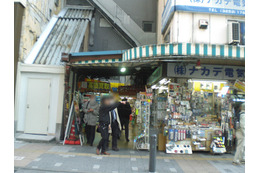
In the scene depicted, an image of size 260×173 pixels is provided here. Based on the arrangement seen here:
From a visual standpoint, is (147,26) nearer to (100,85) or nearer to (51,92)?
(100,85)

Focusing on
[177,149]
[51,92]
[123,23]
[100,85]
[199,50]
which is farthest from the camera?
Result: [123,23]

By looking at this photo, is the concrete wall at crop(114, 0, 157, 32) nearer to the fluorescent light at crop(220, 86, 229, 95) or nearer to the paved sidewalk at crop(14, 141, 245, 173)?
the fluorescent light at crop(220, 86, 229, 95)

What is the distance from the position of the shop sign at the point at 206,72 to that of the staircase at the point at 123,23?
24.1 feet

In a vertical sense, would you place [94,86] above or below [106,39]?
below

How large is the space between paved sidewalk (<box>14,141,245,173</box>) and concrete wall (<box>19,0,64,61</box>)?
4.38 metres

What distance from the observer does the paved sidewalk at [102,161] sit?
5.62m

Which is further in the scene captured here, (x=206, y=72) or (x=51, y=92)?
(x=51, y=92)

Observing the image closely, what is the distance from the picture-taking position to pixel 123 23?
50.2 ft

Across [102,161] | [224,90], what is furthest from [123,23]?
[102,161]

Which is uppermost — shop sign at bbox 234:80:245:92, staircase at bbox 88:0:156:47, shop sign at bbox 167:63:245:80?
staircase at bbox 88:0:156:47

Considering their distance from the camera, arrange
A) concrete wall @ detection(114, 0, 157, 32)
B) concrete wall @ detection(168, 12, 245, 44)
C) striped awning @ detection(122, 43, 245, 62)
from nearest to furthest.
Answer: striped awning @ detection(122, 43, 245, 62) → concrete wall @ detection(168, 12, 245, 44) → concrete wall @ detection(114, 0, 157, 32)

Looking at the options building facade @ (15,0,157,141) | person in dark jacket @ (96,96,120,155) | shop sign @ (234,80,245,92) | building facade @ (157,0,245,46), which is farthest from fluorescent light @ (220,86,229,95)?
building facade @ (15,0,157,141)

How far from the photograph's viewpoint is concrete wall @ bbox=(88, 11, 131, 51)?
15445 millimetres

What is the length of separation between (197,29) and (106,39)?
28.0 feet
